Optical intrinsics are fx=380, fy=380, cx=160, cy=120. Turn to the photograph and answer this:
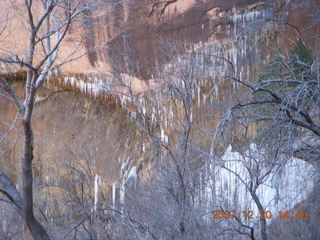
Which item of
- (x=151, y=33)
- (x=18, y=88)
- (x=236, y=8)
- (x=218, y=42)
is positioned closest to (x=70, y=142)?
(x=18, y=88)

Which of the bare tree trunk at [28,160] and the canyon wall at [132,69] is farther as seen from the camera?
the canyon wall at [132,69]

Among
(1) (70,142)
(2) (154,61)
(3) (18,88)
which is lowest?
(1) (70,142)

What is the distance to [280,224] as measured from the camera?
7656 mm

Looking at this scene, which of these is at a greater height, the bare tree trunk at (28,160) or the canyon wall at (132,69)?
the canyon wall at (132,69)

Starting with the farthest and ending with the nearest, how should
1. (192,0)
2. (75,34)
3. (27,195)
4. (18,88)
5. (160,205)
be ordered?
(18,88) → (75,34) → (192,0) → (160,205) → (27,195)

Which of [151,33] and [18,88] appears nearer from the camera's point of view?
[151,33]

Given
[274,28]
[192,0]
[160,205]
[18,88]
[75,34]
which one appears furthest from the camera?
[18,88]

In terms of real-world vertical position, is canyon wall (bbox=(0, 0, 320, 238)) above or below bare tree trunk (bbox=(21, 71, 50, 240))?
above

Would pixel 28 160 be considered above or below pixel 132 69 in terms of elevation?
below

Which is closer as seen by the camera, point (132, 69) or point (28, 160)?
point (28, 160)

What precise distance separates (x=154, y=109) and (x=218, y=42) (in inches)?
117

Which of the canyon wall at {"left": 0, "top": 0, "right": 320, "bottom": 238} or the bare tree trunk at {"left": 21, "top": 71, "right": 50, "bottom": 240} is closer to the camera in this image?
the bare tree trunk at {"left": 21, "top": 71, "right": 50, "bottom": 240}

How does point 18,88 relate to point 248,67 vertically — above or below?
above

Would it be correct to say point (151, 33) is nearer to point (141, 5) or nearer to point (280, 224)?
point (141, 5)
